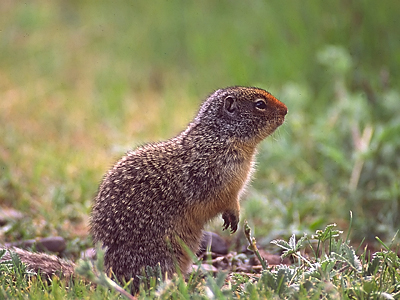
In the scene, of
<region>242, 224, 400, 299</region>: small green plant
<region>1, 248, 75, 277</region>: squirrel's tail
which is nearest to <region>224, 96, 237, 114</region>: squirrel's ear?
<region>242, 224, 400, 299</region>: small green plant

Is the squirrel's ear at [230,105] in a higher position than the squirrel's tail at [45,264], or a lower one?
higher

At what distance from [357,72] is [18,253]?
488cm

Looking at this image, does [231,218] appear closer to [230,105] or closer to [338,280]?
[230,105]

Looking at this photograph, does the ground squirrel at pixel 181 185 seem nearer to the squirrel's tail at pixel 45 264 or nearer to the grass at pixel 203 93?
the squirrel's tail at pixel 45 264

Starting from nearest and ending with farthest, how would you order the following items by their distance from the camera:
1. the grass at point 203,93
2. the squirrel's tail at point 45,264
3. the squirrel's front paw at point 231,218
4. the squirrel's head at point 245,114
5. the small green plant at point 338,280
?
1. the small green plant at point 338,280
2. the squirrel's tail at point 45,264
3. the squirrel's front paw at point 231,218
4. the squirrel's head at point 245,114
5. the grass at point 203,93

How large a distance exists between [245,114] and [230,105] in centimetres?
14

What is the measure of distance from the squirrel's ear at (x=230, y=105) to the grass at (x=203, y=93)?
0.78m

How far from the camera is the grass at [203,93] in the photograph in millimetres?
5449

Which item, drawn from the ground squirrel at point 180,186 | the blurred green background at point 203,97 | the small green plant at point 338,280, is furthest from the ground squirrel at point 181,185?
the blurred green background at point 203,97

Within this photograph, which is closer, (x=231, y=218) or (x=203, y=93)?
(x=231, y=218)

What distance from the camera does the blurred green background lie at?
5.60 m

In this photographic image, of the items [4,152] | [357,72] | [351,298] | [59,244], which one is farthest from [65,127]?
[351,298]

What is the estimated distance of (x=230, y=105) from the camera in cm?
438

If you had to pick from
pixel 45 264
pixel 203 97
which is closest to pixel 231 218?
pixel 45 264
